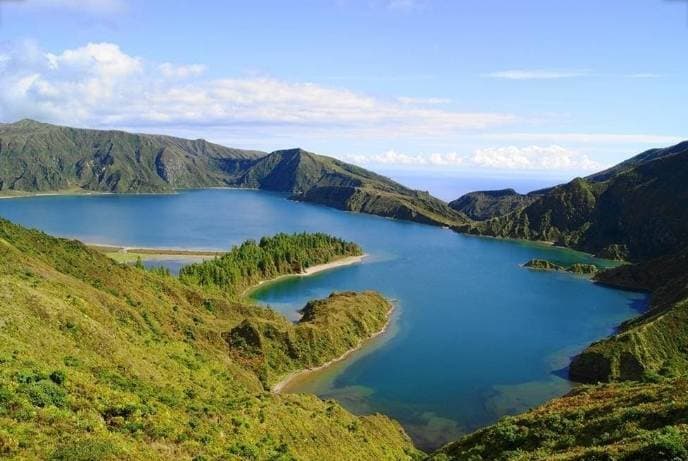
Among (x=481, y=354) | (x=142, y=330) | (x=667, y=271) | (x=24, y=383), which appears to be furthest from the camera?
(x=667, y=271)

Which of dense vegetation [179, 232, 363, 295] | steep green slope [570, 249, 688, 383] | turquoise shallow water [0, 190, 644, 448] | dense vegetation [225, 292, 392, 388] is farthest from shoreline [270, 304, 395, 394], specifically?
dense vegetation [179, 232, 363, 295]

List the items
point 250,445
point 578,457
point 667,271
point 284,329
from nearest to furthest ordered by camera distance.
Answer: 1. point 578,457
2. point 250,445
3. point 284,329
4. point 667,271

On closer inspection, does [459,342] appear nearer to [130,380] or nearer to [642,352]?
[642,352]

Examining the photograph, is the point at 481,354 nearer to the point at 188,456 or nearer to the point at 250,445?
the point at 250,445

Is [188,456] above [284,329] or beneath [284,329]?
above

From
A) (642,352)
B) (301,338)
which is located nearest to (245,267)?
(301,338)

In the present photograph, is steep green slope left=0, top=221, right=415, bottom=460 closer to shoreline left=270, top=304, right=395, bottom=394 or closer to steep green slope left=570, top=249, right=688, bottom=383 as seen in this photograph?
shoreline left=270, top=304, right=395, bottom=394

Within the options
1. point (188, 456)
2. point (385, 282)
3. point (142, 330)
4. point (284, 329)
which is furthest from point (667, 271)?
point (188, 456)

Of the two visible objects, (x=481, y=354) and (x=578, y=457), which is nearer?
(x=578, y=457)
